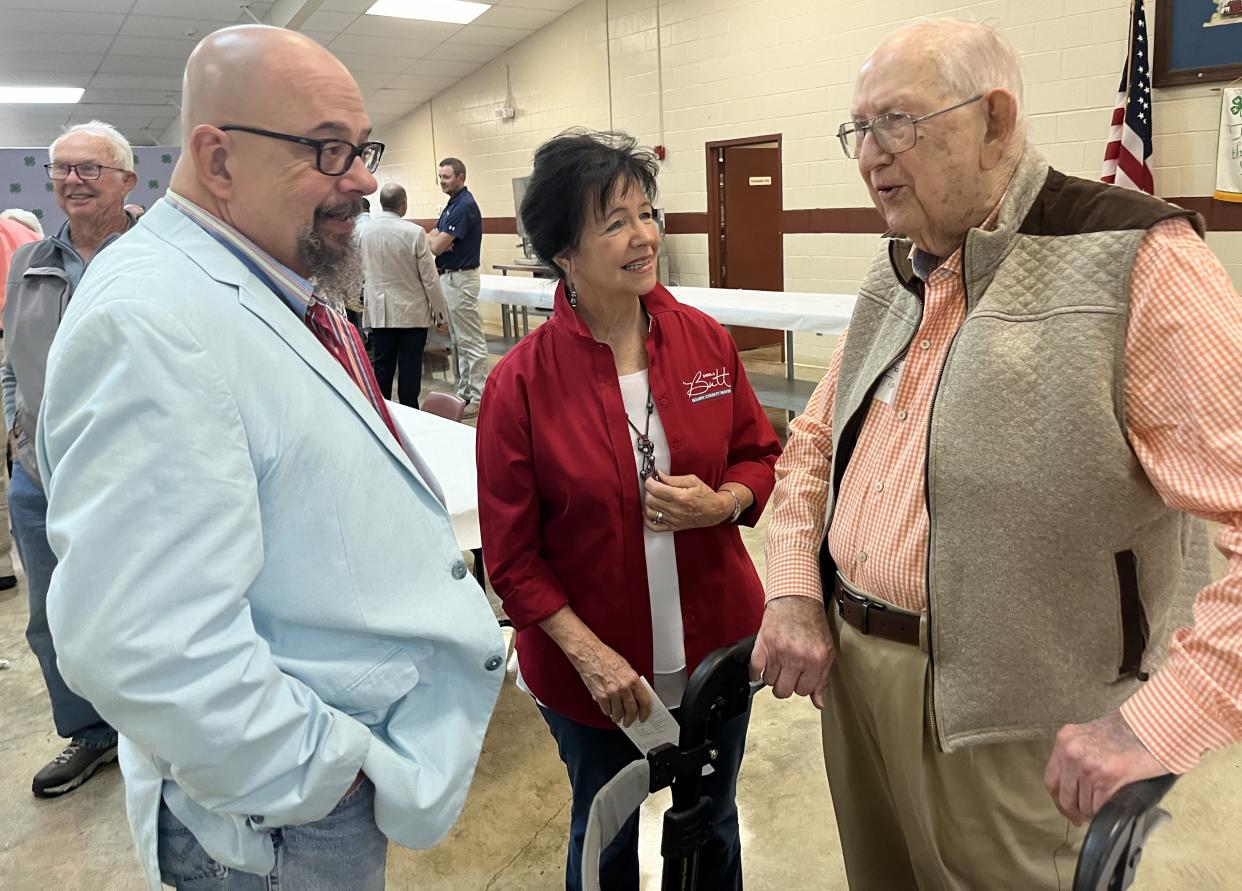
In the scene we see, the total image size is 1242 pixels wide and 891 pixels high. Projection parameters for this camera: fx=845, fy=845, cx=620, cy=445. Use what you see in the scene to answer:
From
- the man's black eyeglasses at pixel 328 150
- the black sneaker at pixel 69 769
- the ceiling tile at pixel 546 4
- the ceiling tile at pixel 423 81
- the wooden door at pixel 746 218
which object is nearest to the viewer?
the man's black eyeglasses at pixel 328 150

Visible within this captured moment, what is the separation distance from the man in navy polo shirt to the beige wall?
2.47 metres

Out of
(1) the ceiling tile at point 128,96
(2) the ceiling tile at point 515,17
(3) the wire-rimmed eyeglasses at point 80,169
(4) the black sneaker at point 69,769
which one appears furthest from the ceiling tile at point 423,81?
(4) the black sneaker at point 69,769

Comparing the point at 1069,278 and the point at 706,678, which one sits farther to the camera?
the point at 706,678

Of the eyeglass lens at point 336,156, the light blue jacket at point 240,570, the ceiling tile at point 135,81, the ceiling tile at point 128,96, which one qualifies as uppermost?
the ceiling tile at point 128,96

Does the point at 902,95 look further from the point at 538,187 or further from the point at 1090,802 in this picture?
the point at 1090,802

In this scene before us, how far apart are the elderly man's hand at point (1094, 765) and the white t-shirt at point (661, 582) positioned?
2.27ft

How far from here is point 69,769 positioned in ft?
8.30

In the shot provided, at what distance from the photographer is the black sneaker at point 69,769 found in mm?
2496

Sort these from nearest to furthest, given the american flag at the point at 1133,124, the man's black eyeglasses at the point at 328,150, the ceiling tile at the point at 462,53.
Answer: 1. the man's black eyeglasses at the point at 328,150
2. the american flag at the point at 1133,124
3. the ceiling tile at the point at 462,53

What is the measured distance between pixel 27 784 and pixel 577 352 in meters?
2.36

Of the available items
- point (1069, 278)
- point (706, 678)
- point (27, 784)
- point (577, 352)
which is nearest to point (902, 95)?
point (1069, 278)

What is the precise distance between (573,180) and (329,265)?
1.82 feet

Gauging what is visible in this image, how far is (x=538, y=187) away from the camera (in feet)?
5.08

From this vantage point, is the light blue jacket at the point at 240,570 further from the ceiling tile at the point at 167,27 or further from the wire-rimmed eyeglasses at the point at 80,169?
the ceiling tile at the point at 167,27
